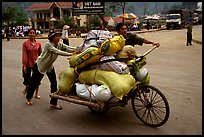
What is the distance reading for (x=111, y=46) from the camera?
440 cm

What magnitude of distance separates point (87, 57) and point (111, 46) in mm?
390

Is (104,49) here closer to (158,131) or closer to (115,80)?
(115,80)

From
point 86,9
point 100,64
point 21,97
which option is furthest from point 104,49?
point 86,9

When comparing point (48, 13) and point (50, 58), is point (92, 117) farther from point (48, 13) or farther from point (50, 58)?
point (48, 13)

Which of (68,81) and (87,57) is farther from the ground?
(87,57)

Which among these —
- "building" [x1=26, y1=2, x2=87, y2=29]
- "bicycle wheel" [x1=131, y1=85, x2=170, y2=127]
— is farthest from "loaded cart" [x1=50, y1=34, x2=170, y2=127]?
"building" [x1=26, y1=2, x2=87, y2=29]

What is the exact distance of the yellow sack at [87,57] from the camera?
14.6ft

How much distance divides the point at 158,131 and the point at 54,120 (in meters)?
1.67

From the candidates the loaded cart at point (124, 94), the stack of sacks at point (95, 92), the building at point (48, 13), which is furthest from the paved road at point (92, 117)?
the building at point (48, 13)

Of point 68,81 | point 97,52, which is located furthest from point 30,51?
point 97,52

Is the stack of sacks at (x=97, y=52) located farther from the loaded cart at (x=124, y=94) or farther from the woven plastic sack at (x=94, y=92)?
the woven plastic sack at (x=94, y=92)

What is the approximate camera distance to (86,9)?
2217 centimetres

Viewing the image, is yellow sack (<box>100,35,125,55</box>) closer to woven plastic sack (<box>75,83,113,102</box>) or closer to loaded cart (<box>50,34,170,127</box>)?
loaded cart (<box>50,34,170,127</box>)

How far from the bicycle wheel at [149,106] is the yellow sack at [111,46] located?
670 mm
